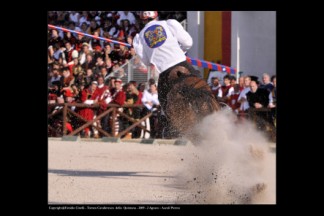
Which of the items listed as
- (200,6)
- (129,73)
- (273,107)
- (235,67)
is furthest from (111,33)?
(200,6)

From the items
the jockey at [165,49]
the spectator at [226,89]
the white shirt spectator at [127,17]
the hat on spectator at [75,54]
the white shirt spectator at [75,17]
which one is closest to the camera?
the jockey at [165,49]

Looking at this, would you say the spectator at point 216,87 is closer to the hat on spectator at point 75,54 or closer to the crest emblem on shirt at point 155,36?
the hat on spectator at point 75,54

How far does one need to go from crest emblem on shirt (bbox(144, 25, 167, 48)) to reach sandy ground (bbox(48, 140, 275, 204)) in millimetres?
1314

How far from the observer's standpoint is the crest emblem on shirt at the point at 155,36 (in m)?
9.18

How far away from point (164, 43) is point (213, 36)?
13344 millimetres

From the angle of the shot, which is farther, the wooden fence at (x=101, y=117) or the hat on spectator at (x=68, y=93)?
the hat on spectator at (x=68, y=93)

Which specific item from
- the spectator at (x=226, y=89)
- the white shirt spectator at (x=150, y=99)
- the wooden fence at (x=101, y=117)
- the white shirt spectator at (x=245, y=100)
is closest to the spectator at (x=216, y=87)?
the spectator at (x=226, y=89)

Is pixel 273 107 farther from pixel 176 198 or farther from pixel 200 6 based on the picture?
pixel 176 198

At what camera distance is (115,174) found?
10.7 m

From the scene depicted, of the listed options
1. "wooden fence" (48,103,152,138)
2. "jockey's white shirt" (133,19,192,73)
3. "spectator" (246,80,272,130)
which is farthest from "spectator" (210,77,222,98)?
"jockey's white shirt" (133,19,192,73)

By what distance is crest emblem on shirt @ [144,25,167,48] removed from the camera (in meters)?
9.18

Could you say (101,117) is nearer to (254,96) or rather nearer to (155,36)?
(254,96)

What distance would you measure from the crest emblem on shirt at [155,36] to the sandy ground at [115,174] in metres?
1.31

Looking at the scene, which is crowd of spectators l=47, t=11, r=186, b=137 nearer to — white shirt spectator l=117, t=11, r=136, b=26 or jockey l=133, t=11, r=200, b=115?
white shirt spectator l=117, t=11, r=136, b=26
